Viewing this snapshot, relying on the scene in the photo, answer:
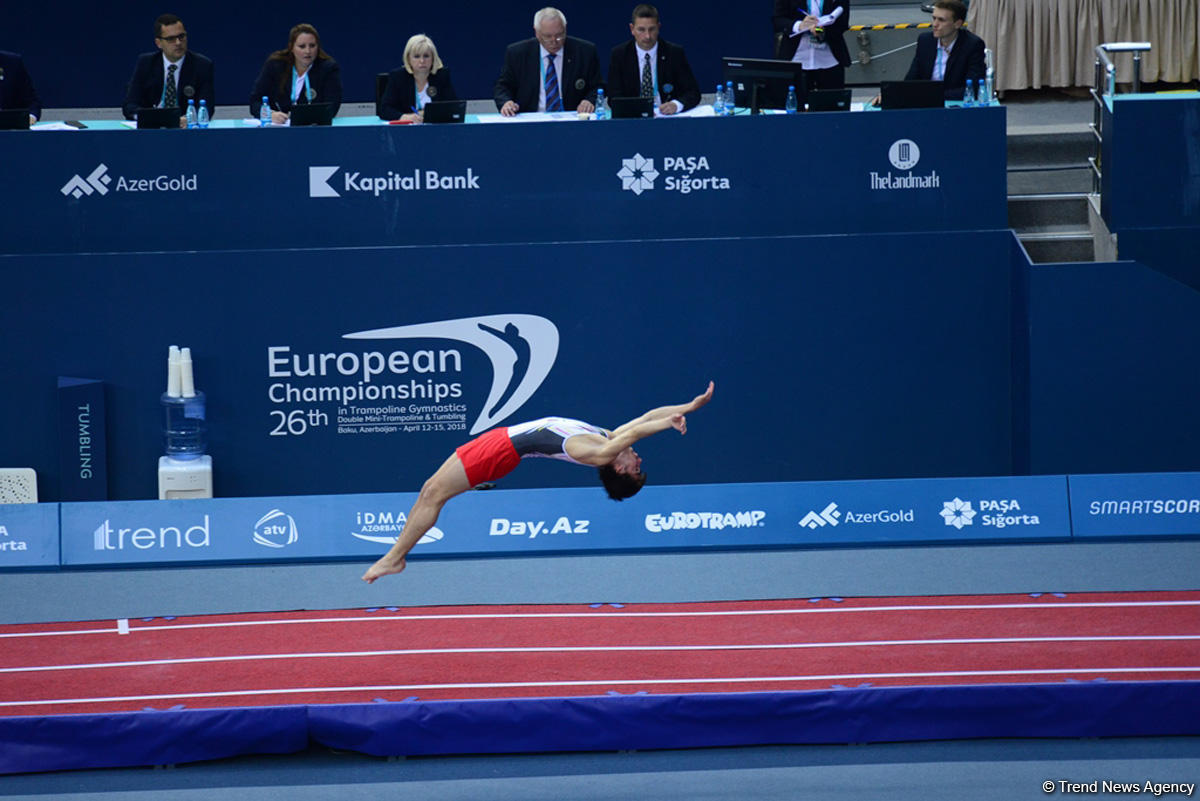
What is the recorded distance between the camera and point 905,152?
37.3 ft

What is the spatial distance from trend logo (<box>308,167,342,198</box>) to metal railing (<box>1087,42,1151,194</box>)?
5283mm

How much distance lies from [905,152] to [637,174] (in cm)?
181

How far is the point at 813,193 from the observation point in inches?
451

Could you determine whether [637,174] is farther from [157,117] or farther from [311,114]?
[157,117]

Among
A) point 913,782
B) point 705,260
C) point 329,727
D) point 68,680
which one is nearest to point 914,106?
point 705,260

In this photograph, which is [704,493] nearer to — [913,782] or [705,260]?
[705,260]

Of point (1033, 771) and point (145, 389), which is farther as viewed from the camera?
point (145, 389)

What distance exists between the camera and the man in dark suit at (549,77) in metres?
11.9

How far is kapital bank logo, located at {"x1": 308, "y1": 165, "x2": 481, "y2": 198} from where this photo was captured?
11.3m

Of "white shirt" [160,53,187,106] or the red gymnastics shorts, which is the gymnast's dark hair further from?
"white shirt" [160,53,187,106]

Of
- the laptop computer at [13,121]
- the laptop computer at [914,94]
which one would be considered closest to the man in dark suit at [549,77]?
the laptop computer at [914,94]

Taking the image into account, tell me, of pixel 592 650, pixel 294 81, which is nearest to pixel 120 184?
pixel 294 81

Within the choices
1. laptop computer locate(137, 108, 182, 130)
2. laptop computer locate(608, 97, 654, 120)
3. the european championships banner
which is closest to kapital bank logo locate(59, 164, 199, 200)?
laptop computer locate(137, 108, 182, 130)

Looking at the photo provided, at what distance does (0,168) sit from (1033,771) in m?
7.46
